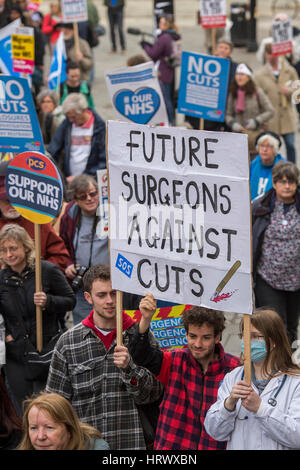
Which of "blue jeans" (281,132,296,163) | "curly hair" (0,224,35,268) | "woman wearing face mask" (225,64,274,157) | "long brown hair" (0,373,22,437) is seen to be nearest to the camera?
"long brown hair" (0,373,22,437)

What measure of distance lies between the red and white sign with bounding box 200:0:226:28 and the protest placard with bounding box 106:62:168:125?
470 cm

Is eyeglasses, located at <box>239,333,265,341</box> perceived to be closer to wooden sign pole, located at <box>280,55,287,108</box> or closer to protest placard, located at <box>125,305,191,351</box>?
protest placard, located at <box>125,305,191,351</box>

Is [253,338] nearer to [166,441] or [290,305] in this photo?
[166,441]

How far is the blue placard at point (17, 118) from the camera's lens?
287 inches

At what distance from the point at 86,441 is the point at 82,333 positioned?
2.86ft

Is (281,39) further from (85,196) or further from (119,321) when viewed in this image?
(119,321)

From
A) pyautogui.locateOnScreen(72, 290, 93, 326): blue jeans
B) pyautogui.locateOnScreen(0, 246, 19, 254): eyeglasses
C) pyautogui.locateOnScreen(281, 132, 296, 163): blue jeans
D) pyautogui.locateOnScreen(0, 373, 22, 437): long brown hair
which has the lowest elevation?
pyautogui.locateOnScreen(281, 132, 296, 163): blue jeans

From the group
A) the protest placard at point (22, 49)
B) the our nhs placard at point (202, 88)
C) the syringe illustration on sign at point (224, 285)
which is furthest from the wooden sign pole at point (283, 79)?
the syringe illustration on sign at point (224, 285)

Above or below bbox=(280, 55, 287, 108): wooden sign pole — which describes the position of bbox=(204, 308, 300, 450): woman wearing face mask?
above

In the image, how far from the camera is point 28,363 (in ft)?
18.8

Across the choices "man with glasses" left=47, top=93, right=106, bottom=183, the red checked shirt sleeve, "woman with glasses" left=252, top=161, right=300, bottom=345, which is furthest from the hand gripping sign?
"man with glasses" left=47, top=93, right=106, bottom=183

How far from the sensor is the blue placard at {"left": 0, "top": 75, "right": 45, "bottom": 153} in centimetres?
729

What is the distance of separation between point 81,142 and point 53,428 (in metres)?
5.51

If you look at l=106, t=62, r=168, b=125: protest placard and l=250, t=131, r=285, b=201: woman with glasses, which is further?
l=106, t=62, r=168, b=125: protest placard
